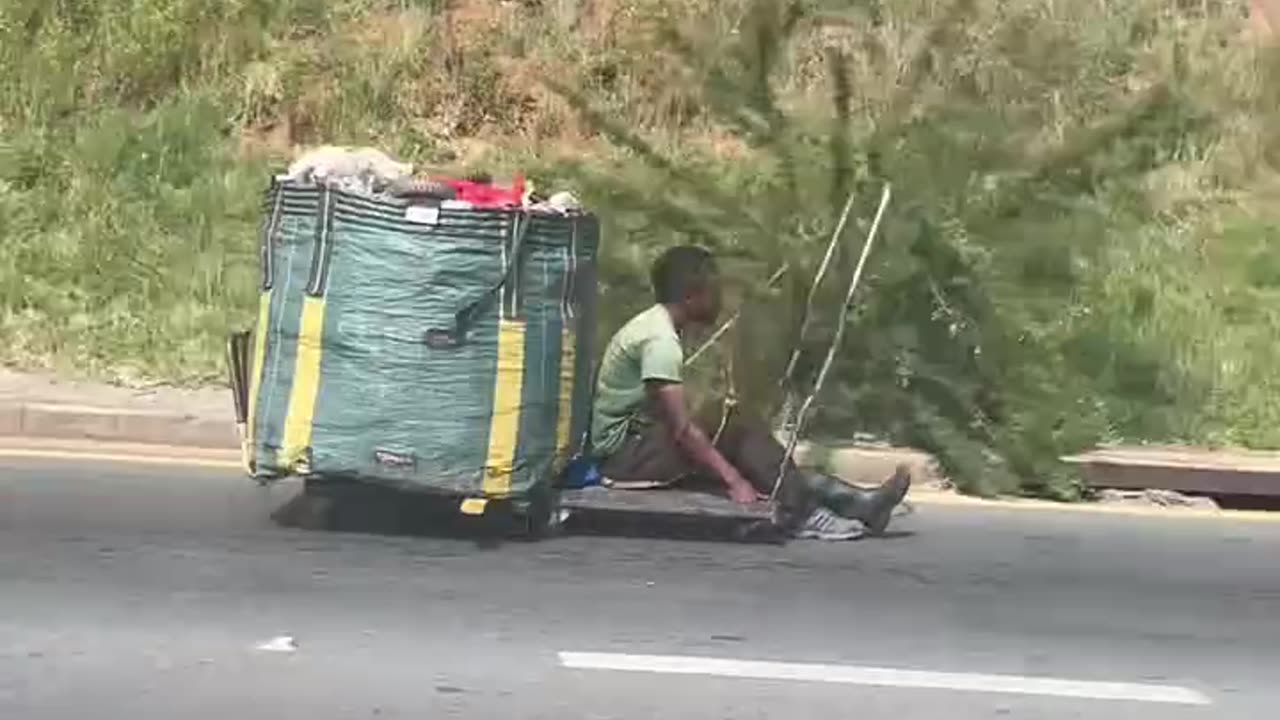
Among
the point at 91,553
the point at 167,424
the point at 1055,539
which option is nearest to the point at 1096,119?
the point at 1055,539

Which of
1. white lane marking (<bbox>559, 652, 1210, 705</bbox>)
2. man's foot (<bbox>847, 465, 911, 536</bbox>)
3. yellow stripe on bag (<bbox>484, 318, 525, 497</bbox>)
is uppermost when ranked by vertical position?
yellow stripe on bag (<bbox>484, 318, 525, 497</bbox>)

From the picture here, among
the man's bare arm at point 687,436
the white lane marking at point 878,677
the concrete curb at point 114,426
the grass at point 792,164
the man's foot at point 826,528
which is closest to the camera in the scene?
the white lane marking at point 878,677

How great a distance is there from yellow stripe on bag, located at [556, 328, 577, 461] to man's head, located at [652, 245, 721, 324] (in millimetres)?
542

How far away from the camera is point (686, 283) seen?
7457 millimetres

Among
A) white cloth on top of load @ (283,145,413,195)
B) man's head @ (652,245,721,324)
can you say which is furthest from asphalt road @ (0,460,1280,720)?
white cloth on top of load @ (283,145,413,195)

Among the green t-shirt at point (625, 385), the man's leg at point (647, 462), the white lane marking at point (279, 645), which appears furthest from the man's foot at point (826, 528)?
the white lane marking at point (279, 645)

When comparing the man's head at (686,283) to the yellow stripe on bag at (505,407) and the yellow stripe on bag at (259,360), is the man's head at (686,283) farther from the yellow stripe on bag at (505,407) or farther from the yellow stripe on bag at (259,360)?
the yellow stripe on bag at (259,360)

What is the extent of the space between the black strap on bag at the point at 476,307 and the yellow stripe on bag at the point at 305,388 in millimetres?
378

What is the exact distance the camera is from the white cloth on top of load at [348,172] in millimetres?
6898

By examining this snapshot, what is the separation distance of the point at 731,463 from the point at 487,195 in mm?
1386

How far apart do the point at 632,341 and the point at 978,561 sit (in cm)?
151

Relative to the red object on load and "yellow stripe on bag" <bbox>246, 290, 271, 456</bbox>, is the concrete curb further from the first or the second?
the red object on load

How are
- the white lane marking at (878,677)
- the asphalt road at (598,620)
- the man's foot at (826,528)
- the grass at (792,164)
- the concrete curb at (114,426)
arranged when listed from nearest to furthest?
the asphalt road at (598,620) < the white lane marking at (878,677) < the man's foot at (826,528) < the concrete curb at (114,426) < the grass at (792,164)

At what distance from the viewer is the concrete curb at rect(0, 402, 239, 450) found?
9031 millimetres
